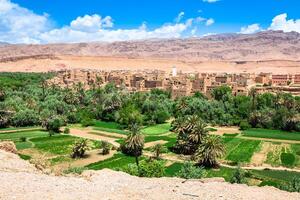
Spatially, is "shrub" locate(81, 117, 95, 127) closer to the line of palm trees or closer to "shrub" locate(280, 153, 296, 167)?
the line of palm trees

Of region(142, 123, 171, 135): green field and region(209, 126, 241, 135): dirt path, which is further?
region(209, 126, 241, 135): dirt path

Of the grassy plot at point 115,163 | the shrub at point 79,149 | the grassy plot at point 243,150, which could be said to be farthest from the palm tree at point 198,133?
the shrub at point 79,149

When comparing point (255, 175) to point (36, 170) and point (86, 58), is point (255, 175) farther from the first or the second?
point (86, 58)

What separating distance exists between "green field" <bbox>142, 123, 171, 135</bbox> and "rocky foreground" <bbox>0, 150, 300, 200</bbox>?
4322cm

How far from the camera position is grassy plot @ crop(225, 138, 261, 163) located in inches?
1746

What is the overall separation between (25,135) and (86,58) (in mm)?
119843

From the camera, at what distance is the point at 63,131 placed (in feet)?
198

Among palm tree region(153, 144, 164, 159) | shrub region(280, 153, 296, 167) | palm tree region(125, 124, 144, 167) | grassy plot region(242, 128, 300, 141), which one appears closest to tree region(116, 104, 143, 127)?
grassy plot region(242, 128, 300, 141)

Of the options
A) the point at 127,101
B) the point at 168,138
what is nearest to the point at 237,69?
the point at 127,101

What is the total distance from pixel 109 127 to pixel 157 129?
7644mm

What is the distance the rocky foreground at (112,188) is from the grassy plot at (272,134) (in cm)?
4240

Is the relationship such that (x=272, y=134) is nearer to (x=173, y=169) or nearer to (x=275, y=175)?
(x=275, y=175)

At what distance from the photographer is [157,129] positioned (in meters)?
63.7

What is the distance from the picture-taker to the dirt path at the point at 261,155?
42.8m
